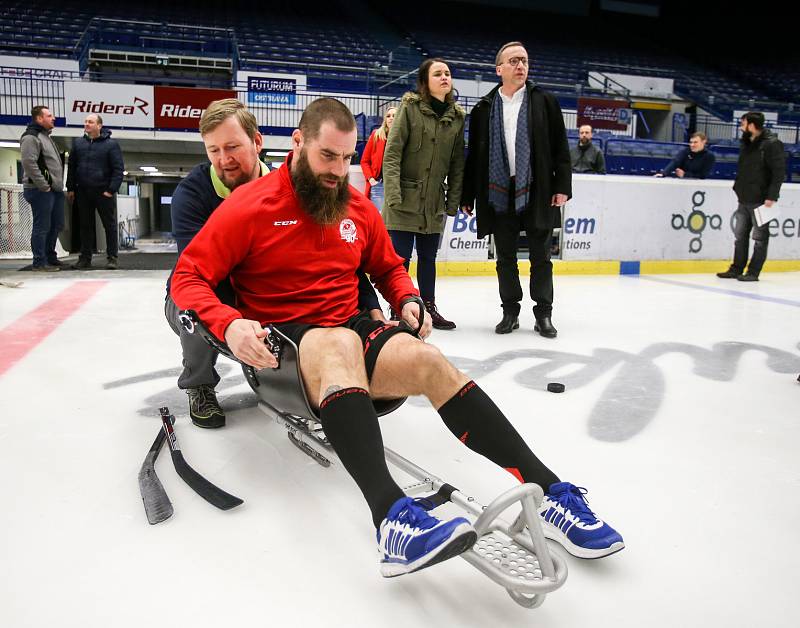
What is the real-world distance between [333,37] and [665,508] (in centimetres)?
1761

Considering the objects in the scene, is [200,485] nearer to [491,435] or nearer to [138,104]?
[491,435]

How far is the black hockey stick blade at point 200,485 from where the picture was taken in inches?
57.4

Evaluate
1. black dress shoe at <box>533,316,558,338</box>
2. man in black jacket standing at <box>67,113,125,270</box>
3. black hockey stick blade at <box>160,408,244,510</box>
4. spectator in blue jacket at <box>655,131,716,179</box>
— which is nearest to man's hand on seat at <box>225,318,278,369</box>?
black hockey stick blade at <box>160,408,244,510</box>

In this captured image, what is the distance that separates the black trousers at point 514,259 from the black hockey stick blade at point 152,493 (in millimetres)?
2316

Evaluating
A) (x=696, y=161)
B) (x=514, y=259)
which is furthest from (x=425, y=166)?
(x=696, y=161)

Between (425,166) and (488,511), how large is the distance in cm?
281

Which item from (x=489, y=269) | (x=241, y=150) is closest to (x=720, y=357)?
(x=241, y=150)

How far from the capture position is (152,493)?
59.1 inches

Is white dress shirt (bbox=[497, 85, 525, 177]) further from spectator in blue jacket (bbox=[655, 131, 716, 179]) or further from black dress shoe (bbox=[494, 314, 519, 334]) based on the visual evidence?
spectator in blue jacket (bbox=[655, 131, 716, 179])

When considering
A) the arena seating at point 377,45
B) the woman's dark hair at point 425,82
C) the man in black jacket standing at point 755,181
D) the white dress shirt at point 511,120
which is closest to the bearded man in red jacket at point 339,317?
the white dress shirt at point 511,120

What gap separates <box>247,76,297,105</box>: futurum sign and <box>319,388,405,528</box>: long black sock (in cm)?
1101

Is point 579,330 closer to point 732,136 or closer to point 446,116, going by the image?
point 446,116

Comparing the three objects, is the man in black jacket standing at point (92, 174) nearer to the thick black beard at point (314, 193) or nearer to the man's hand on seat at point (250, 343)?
the thick black beard at point (314, 193)

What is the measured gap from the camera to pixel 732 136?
14.3 meters
